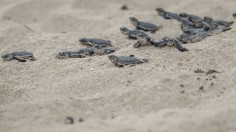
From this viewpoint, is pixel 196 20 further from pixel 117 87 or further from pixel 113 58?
pixel 117 87

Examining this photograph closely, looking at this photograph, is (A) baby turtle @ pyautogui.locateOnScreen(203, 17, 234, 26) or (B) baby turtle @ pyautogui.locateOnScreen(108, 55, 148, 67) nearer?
(B) baby turtle @ pyautogui.locateOnScreen(108, 55, 148, 67)

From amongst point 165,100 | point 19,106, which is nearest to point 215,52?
point 165,100

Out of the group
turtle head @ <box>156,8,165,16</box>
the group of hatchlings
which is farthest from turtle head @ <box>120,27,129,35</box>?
turtle head @ <box>156,8,165,16</box>

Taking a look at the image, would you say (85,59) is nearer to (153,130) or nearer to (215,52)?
(215,52)

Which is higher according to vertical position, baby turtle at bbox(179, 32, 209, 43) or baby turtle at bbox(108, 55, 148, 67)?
baby turtle at bbox(179, 32, 209, 43)

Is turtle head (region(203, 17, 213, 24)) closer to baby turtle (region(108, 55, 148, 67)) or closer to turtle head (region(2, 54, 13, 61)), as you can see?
baby turtle (region(108, 55, 148, 67))

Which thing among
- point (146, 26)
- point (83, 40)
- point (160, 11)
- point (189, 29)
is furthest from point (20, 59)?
point (160, 11)

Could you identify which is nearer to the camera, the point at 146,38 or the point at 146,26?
the point at 146,38
